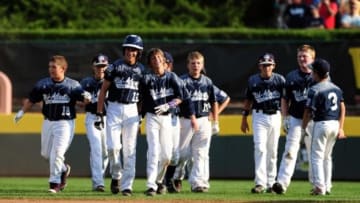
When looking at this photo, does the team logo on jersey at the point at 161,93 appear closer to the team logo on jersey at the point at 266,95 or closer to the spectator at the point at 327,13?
the team logo on jersey at the point at 266,95

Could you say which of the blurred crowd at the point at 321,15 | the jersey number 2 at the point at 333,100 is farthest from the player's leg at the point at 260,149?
the blurred crowd at the point at 321,15

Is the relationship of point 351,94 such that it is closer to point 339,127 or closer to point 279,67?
point 279,67

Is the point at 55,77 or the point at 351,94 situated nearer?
the point at 55,77

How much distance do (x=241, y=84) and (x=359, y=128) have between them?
2.47m

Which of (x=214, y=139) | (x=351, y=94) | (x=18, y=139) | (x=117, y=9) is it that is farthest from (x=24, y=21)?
(x=351, y=94)

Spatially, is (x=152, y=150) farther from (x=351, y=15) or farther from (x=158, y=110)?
(x=351, y=15)

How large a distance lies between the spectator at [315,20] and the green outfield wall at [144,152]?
358 cm

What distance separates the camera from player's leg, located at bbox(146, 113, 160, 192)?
49.9 feet

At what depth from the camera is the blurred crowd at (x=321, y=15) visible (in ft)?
77.2

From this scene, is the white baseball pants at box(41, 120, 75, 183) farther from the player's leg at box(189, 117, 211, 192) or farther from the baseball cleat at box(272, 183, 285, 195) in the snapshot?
the baseball cleat at box(272, 183, 285, 195)

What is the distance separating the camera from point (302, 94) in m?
16.3

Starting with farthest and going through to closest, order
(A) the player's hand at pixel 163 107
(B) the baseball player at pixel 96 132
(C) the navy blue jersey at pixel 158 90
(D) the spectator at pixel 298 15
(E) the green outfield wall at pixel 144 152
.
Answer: (D) the spectator at pixel 298 15, (E) the green outfield wall at pixel 144 152, (B) the baseball player at pixel 96 132, (C) the navy blue jersey at pixel 158 90, (A) the player's hand at pixel 163 107

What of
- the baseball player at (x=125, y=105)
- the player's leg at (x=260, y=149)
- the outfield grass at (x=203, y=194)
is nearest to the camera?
the outfield grass at (x=203, y=194)

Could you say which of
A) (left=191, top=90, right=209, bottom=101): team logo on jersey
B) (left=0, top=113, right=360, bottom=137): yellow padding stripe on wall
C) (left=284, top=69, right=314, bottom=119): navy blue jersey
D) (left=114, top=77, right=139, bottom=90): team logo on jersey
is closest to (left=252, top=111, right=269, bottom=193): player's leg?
(left=284, top=69, right=314, bottom=119): navy blue jersey
